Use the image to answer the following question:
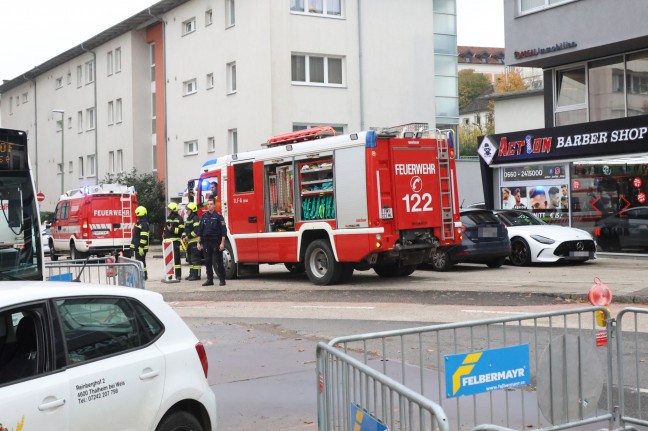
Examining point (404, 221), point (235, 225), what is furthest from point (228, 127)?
point (404, 221)

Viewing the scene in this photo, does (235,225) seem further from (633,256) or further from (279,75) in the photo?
(279,75)

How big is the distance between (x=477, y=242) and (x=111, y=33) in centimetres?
3330

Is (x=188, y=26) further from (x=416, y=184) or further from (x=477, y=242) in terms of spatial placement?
(x=416, y=184)

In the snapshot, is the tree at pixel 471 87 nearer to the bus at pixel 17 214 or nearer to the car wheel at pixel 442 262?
the car wheel at pixel 442 262

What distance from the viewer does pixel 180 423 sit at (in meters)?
4.97

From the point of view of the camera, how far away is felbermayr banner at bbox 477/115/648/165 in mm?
21641

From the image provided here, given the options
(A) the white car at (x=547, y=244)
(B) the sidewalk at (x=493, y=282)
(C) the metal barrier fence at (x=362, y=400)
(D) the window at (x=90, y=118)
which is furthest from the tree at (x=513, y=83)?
(C) the metal barrier fence at (x=362, y=400)

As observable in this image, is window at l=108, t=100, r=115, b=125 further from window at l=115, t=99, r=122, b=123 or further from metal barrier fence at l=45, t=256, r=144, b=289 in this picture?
metal barrier fence at l=45, t=256, r=144, b=289

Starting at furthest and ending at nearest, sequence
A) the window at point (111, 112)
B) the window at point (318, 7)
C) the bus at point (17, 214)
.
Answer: the window at point (111, 112)
the window at point (318, 7)
the bus at point (17, 214)

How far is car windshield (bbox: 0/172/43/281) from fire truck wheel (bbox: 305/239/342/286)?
7934mm

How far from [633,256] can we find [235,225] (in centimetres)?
1078

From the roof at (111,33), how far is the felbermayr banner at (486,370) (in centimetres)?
3653

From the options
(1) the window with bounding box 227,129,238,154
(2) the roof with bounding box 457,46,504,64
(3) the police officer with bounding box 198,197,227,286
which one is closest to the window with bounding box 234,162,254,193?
(3) the police officer with bounding box 198,197,227,286

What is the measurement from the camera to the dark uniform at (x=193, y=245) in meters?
19.1
